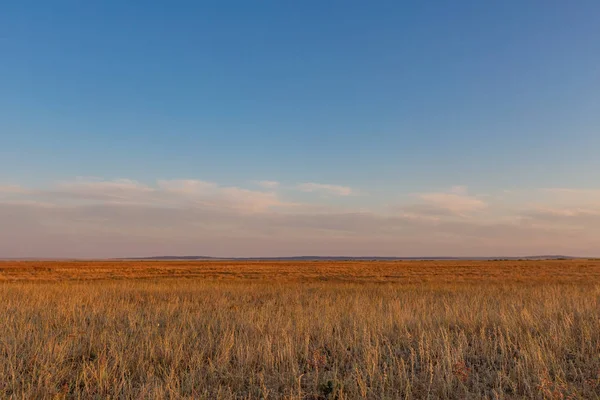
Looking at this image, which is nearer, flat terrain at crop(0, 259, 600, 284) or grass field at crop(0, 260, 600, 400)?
grass field at crop(0, 260, 600, 400)

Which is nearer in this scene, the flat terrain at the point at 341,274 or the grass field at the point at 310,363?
the grass field at the point at 310,363

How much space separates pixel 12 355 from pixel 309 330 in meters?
5.55

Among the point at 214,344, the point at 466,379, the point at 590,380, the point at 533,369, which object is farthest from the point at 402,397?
the point at 214,344

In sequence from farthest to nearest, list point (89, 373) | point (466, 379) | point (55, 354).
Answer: point (55, 354) → point (89, 373) → point (466, 379)

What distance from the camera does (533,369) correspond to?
232 inches

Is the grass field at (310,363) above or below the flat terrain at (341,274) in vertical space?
above

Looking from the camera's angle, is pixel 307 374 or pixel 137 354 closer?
pixel 307 374

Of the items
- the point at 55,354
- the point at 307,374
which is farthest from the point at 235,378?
the point at 55,354

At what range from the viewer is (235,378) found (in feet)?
19.3

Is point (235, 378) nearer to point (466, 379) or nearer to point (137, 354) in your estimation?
point (137, 354)

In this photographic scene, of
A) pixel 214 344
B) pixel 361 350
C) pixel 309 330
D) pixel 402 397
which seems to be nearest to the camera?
pixel 402 397

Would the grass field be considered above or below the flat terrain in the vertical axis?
above

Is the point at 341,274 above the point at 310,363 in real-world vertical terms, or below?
below

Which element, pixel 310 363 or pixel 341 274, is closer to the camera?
pixel 310 363
